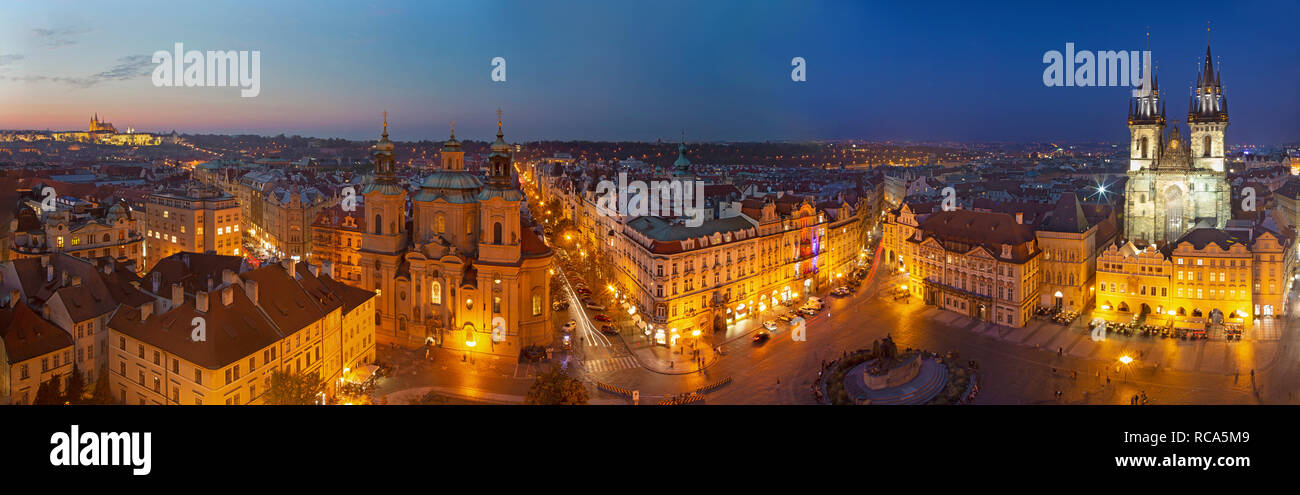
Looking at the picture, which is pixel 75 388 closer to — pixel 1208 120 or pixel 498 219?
pixel 498 219

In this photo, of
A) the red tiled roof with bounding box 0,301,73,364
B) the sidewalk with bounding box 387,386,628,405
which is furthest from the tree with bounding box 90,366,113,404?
the sidewalk with bounding box 387,386,628,405

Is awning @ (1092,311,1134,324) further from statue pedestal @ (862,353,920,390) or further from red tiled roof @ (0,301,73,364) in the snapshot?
red tiled roof @ (0,301,73,364)

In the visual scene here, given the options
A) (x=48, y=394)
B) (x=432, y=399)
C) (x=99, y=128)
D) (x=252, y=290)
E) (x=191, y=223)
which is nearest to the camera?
(x=48, y=394)

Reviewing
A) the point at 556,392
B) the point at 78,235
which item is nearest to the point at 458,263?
the point at 556,392

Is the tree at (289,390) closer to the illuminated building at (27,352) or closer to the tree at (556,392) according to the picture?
the illuminated building at (27,352)

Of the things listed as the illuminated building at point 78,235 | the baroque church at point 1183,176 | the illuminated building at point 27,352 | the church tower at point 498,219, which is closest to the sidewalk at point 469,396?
the church tower at point 498,219
